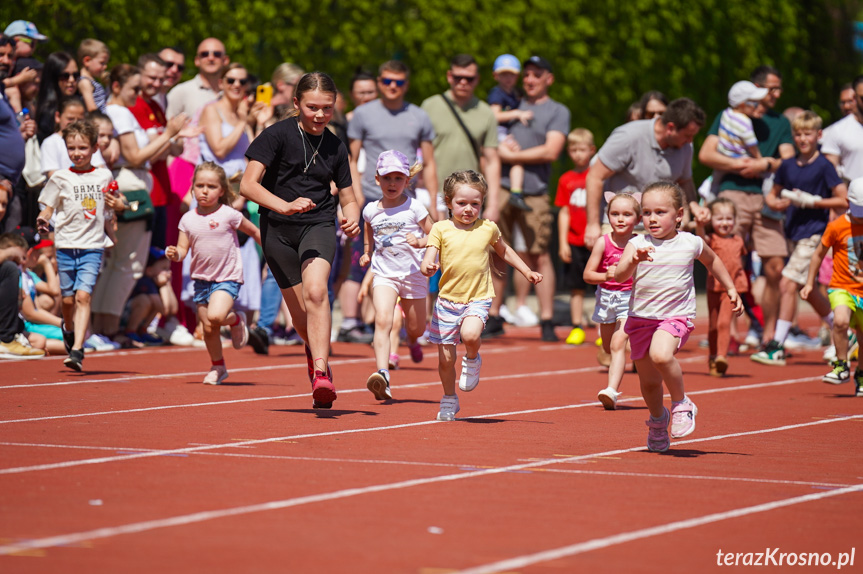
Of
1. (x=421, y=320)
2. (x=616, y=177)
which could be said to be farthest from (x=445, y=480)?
(x=616, y=177)

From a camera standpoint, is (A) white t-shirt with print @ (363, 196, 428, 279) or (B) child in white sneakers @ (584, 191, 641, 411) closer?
(B) child in white sneakers @ (584, 191, 641, 411)

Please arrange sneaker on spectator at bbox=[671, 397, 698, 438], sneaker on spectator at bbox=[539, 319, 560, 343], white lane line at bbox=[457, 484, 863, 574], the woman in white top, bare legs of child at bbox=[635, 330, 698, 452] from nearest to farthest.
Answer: white lane line at bbox=[457, 484, 863, 574] → bare legs of child at bbox=[635, 330, 698, 452] → sneaker on spectator at bbox=[671, 397, 698, 438] → the woman in white top → sneaker on spectator at bbox=[539, 319, 560, 343]

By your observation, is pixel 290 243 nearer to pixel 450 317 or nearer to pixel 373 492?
pixel 450 317

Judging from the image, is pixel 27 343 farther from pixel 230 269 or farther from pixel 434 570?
pixel 434 570

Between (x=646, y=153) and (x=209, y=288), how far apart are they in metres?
4.35

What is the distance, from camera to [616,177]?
45.8 ft

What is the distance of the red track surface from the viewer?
19.4ft

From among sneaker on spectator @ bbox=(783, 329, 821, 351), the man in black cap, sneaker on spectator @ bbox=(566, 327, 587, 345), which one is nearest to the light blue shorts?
sneaker on spectator @ bbox=(566, 327, 587, 345)

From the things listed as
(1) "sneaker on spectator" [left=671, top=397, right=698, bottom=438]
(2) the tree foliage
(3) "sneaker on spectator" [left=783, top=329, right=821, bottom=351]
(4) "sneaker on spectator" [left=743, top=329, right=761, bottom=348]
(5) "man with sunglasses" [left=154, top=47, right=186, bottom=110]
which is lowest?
(3) "sneaker on spectator" [left=783, top=329, right=821, bottom=351]

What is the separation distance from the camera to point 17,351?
45.8ft

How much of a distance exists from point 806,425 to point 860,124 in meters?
6.99

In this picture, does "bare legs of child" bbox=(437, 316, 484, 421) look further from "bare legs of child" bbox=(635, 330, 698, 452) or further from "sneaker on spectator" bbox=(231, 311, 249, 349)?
"sneaker on spectator" bbox=(231, 311, 249, 349)

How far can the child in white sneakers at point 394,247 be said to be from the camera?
39.7 ft

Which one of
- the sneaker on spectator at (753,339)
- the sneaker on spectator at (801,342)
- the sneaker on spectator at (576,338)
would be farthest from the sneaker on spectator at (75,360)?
the sneaker on spectator at (801,342)
